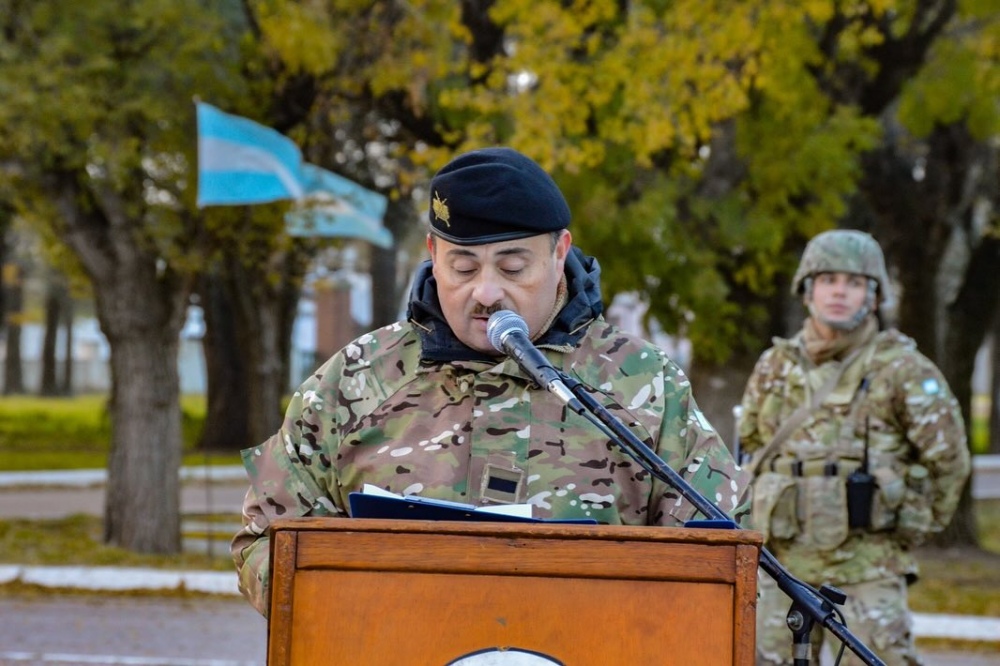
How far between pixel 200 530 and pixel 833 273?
11.3 metres

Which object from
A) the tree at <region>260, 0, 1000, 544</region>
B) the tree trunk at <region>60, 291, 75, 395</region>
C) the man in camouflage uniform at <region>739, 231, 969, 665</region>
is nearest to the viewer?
the man in camouflage uniform at <region>739, 231, 969, 665</region>

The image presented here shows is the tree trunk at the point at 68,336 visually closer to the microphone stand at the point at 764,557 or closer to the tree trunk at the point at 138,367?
the tree trunk at the point at 138,367

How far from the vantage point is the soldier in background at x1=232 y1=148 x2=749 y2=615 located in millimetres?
2982

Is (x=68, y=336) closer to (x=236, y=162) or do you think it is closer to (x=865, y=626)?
(x=236, y=162)

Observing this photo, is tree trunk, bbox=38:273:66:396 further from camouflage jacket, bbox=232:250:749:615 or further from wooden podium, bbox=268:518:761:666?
wooden podium, bbox=268:518:761:666

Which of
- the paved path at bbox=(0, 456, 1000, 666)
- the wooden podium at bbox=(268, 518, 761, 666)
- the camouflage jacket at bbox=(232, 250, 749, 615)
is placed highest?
the camouflage jacket at bbox=(232, 250, 749, 615)

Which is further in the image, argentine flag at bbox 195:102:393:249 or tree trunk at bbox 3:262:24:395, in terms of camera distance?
tree trunk at bbox 3:262:24:395

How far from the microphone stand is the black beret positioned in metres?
0.34

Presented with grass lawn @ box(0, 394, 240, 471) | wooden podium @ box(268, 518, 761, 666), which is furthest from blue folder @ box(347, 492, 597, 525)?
grass lawn @ box(0, 394, 240, 471)

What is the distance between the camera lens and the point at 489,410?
9.98ft

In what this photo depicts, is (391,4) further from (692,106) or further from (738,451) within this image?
(738,451)

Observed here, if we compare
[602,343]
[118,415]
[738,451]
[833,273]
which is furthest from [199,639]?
[602,343]

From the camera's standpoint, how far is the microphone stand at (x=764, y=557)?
2693 mm

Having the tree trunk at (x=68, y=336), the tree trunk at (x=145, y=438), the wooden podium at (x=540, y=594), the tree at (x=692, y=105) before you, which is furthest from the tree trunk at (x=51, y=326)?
the wooden podium at (x=540, y=594)
